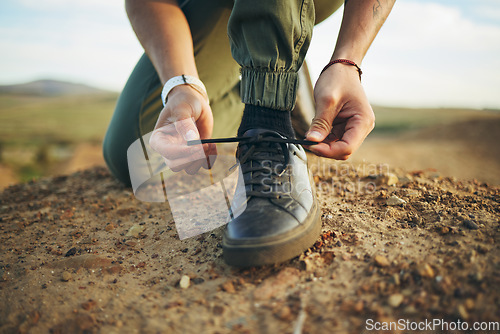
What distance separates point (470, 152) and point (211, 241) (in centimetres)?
525

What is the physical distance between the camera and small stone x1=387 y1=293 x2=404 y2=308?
102 centimetres

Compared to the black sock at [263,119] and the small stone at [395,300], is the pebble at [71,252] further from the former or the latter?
the small stone at [395,300]

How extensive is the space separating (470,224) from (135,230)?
5.40 ft

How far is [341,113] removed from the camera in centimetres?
153

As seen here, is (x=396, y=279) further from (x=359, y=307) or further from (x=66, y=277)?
(x=66, y=277)

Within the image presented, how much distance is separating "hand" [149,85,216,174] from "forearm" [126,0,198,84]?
0.23 metres

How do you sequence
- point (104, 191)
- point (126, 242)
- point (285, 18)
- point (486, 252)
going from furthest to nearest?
point (104, 191), point (126, 242), point (285, 18), point (486, 252)

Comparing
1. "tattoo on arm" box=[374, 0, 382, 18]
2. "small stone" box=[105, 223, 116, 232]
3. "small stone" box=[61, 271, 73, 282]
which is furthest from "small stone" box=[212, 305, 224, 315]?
"tattoo on arm" box=[374, 0, 382, 18]

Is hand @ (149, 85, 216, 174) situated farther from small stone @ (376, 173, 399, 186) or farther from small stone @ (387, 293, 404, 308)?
small stone @ (376, 173, 399, 186)

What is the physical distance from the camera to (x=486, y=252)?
1.19 metres

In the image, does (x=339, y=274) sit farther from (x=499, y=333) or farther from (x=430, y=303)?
(x=499, y=333)

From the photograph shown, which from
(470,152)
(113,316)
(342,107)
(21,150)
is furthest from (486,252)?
(21,150)

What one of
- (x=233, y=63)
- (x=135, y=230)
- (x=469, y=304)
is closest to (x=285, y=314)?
(x=469, y=304)

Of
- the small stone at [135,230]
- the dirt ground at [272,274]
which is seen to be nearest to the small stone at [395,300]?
the dirt ground at [272,274]
